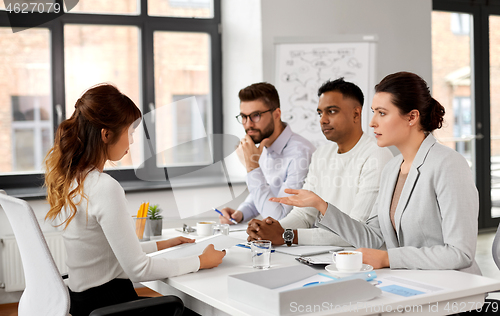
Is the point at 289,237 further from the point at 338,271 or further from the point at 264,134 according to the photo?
the point at 264,134

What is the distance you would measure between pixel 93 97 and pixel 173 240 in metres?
0.61

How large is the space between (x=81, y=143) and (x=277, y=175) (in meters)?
1.42

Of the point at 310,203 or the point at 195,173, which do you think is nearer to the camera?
the point at 310,203

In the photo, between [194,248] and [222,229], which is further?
[222,229]

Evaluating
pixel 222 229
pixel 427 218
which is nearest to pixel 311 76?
pixel 222 229

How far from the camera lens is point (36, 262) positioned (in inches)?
52.1

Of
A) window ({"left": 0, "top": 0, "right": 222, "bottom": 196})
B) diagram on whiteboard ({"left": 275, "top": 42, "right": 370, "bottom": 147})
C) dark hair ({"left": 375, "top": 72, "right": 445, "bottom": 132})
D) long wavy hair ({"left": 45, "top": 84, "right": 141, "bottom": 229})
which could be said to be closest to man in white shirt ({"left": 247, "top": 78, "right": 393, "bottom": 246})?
dark hair ({"left": 375, "top": 72, "right": 445, "bottom": 132})

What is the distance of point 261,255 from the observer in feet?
5.01

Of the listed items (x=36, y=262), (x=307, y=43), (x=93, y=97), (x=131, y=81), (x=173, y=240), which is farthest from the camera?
(x=131, y=81)

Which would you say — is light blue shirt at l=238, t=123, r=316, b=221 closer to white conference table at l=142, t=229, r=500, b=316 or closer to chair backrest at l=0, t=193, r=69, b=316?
white conference table at l=142, t=229, r=500, b=316

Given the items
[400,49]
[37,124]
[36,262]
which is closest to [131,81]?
[37,124]

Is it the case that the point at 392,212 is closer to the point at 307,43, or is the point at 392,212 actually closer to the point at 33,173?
the point at 307,43

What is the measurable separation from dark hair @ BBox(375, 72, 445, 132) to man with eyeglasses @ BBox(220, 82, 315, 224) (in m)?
0.97

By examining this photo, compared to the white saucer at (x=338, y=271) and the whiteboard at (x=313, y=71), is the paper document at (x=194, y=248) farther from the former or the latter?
the whiteboard at (x=313, y=71)
